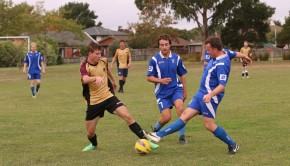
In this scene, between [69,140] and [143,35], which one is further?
[143,35]

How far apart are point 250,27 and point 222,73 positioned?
208ft

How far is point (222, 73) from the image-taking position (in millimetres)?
7891

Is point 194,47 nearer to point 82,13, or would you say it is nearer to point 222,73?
point 82,13

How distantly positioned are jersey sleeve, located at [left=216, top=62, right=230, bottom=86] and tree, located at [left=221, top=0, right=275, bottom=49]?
59.5m

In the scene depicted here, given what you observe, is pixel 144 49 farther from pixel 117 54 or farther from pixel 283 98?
pixel 283 98

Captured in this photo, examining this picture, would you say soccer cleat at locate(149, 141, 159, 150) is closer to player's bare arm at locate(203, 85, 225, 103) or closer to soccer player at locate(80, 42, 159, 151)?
soccer player at locate(80, 42, 159, 151)

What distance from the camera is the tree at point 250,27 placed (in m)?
67.7

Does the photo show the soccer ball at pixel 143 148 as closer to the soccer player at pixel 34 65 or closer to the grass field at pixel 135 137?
the grass field at pixel 135 137

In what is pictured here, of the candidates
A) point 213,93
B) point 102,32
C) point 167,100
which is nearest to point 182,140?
point 167,100

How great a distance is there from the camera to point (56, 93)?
21609mm

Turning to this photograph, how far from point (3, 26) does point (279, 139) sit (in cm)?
3986

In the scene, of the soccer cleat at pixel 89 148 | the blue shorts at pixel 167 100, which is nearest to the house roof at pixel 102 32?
the blue shorts at pixel 167 100

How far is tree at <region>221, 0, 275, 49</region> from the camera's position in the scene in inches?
2665

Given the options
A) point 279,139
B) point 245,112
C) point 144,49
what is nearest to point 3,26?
point 245,112
